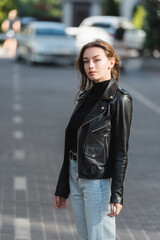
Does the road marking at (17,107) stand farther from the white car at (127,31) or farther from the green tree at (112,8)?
the green tree at (112,8)

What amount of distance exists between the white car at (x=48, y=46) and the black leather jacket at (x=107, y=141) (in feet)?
79.3

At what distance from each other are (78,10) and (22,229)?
183 ft

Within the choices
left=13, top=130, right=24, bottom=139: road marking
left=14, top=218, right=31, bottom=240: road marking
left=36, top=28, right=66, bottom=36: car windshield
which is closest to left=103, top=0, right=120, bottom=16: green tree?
left=36, top=28, right=66, bottom=36: car windshield

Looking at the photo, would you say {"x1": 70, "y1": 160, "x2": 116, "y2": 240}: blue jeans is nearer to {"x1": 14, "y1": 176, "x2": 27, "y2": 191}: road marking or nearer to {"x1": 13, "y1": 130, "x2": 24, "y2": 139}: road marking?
{"x1": 14, "y1": 176, "x2": 27, "y2": 191}: road marking

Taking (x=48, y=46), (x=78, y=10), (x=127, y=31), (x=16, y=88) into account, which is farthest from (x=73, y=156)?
(x=78, y=10)

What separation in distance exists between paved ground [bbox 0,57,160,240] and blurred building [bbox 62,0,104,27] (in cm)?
4061

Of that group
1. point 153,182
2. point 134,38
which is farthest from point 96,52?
point 134,38

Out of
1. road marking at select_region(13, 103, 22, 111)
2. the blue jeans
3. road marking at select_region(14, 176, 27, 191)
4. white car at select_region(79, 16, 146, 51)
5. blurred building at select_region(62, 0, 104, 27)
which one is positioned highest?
the blue jeans

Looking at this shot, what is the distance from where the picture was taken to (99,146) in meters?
3.92

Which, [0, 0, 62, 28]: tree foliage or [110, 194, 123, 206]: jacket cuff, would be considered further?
[0, 0, 62, 28]: tree foliage

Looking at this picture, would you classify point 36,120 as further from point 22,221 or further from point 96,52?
point 96,52

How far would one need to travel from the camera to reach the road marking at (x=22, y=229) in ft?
20.0

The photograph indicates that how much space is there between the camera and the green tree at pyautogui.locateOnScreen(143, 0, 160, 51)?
30.8 meters

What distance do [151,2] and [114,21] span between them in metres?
10.0
